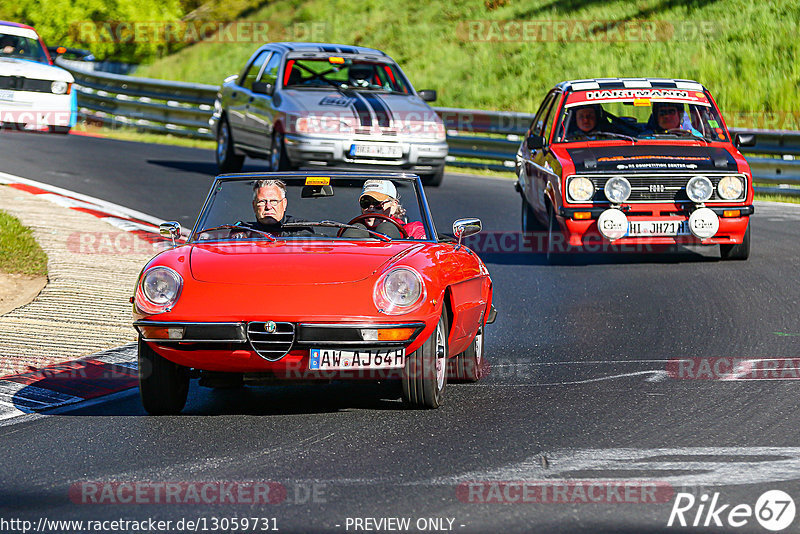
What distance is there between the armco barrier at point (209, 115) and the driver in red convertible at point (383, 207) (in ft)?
36.4

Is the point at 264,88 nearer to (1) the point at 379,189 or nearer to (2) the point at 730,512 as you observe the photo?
(1) the point at 379,189

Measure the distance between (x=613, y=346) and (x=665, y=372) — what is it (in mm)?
953

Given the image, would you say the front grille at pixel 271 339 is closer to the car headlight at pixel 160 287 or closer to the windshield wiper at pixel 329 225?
the car headlight at pixel 160 287

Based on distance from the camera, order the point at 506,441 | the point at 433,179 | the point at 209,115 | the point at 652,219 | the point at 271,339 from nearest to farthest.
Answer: the point at 506,441, the point at 271,339, the point at 652,219, the point at 433,179, the point at 209,115

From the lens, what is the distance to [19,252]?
10859 millimetres

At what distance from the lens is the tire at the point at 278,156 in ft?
50.4

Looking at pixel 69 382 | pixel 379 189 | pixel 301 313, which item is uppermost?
pixel 379 189

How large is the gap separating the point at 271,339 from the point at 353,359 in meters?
0.40

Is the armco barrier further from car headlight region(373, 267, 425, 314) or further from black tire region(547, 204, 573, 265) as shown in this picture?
car headlight region(373, 267, 425, 314)

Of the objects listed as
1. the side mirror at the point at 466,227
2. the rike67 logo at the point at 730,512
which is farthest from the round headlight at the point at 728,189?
the rike67 logo at the point at 730,512

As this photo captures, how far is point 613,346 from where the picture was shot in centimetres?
830

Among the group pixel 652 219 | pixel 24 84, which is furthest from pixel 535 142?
pixel 24 84

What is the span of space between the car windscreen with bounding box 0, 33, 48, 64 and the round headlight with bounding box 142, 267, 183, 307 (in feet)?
48.4

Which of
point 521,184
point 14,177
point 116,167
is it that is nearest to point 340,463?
point 521,184
